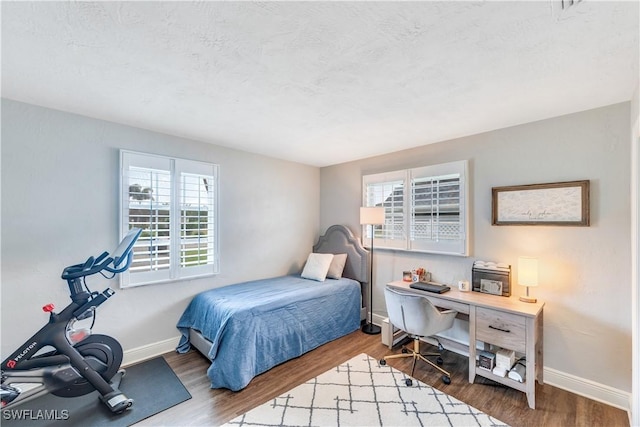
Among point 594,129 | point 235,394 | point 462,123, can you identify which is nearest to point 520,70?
point 462,123

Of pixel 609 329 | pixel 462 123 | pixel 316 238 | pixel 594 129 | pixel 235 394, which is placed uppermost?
pixel 462 123

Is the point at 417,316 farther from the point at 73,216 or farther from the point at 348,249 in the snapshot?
the point at 73,216

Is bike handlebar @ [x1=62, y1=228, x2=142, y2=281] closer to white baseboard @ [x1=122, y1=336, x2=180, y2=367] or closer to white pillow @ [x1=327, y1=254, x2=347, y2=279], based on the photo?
white baseboard @ [x1=122, y1=336, x2=180, y2=367]

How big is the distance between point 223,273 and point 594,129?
3.99m

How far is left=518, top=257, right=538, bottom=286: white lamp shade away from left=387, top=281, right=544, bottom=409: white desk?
20cm

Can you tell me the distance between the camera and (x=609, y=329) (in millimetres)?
2203

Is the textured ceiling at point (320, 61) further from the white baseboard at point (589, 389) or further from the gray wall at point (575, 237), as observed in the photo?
the white baseboard at point (589, 389)

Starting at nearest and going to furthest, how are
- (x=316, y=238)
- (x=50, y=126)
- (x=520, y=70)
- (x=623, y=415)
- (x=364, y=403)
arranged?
(x=520, y=70) < (x=623, y=415) < (x=364, y=403) < (x=50, y=126) < (x=316, y=238)

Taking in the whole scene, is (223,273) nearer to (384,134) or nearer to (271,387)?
(271,387)

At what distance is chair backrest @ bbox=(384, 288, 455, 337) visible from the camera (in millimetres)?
2486

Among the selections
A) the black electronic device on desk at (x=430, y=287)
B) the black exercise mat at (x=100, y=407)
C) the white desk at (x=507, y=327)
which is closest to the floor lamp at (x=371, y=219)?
the black electronic device on desk at (x=430, y=287)

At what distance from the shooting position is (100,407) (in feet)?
6.91

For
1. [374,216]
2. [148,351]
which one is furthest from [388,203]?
[148,351]

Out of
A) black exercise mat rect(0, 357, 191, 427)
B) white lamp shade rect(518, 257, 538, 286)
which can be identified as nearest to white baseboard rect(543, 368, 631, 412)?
white lamp shade rect(518, 257, 538, 286)
